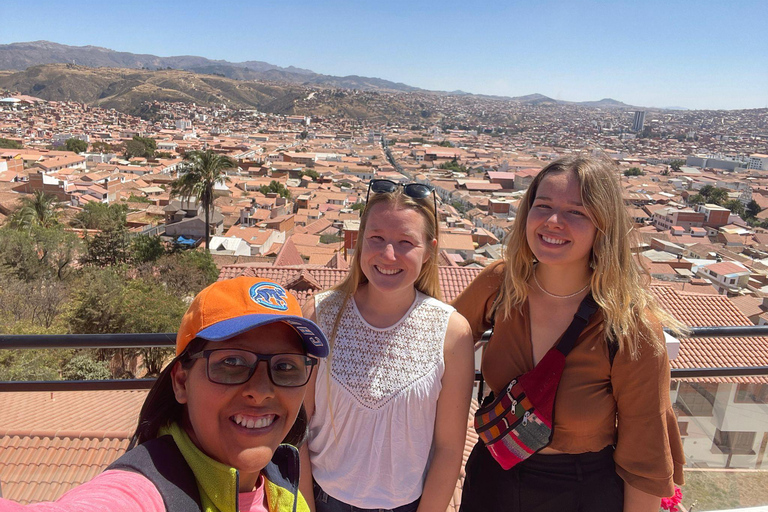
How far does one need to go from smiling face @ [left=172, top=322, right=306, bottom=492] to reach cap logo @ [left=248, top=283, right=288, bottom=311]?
0.05 metres

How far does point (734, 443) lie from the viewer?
4.58m

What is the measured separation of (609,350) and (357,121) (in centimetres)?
14005

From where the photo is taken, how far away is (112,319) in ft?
41.2

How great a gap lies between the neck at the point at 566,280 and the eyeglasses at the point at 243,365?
37.2 inches

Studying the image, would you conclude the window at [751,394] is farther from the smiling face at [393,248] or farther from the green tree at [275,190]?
the green tree at [275,190]

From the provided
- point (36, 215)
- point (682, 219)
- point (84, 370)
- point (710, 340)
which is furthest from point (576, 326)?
point (682, 219)

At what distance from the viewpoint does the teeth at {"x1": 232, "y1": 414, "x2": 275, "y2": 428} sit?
108 centimetres

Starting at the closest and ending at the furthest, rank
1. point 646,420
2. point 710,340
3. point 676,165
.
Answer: point 646,420, point 710,340, point 676,165

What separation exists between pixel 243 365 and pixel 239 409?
0.28 feet

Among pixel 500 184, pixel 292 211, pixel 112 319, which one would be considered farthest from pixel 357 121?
pixel 112 319

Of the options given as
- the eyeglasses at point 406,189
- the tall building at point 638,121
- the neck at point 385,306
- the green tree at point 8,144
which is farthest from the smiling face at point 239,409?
the tall building at point 638,121

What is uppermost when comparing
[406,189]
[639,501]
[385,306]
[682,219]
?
[406,189]

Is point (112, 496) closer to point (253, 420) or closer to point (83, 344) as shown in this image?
point (253, 420)

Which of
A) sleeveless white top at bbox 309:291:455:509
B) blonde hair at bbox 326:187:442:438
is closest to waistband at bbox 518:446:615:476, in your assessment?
sleeveless white top at bbox 309:291:455:509
